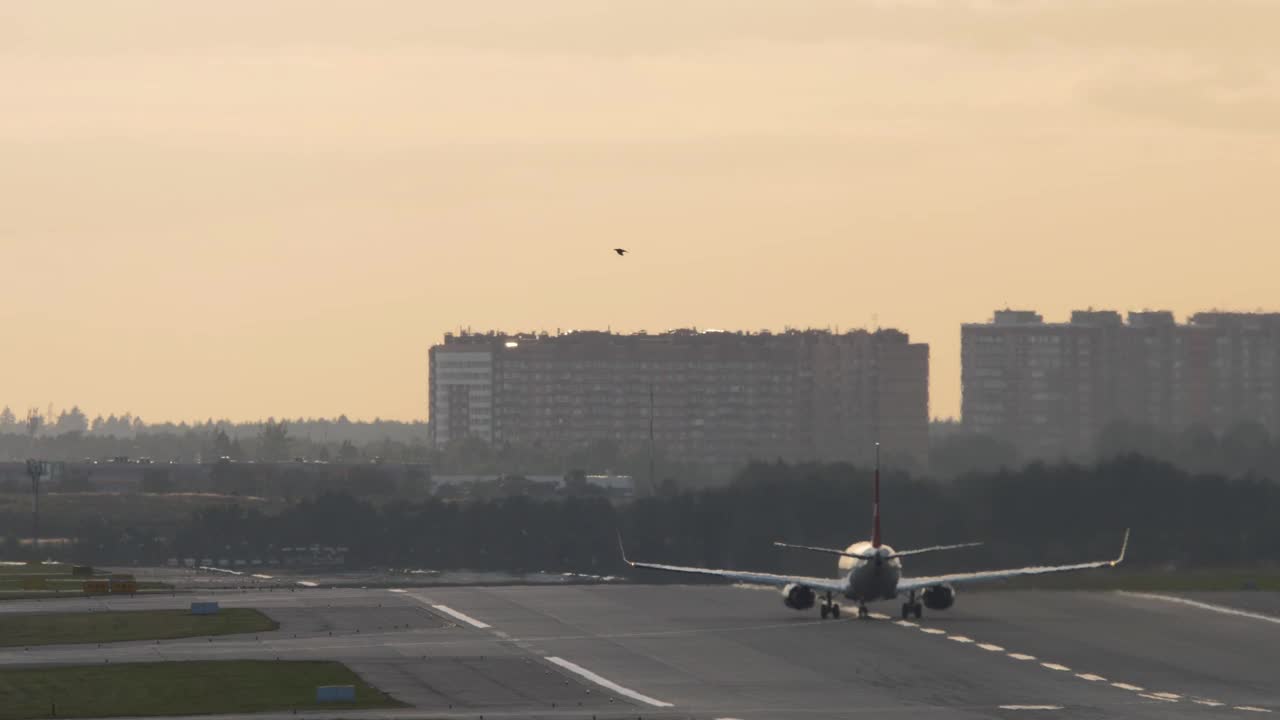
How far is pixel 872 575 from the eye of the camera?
9506 cm

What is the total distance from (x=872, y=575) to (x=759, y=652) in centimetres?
1150

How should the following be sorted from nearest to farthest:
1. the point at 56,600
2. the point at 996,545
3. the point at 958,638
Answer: the point at 958,638 → the point at 56,600 → the point at 996,545

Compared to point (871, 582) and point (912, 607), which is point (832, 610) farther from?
point (871, 582)

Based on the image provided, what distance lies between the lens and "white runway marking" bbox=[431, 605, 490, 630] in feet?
321

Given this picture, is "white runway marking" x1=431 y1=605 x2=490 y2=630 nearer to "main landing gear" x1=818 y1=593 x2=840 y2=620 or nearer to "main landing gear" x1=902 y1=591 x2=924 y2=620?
"main landing gear" x1=818 y1=593 x2=840 y2=620

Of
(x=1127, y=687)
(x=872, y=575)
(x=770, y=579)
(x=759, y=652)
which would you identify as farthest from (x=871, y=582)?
(x=1127, y=687)

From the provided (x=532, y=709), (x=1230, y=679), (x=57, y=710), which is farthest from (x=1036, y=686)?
(x=57, y=710)

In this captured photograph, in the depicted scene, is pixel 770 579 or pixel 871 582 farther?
pixel 770 579

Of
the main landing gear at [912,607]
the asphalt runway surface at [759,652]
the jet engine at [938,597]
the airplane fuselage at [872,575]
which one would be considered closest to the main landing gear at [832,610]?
the asphalt runway surface at [759,652]

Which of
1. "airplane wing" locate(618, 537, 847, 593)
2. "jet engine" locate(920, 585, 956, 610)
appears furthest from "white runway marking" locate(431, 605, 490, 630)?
"jet engine" locate(920, 585, 956, 610)

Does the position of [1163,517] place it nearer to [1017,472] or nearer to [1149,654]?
[1017,472]

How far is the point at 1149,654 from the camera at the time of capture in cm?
8431

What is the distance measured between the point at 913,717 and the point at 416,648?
89.6ft

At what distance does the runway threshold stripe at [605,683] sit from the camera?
228ft
